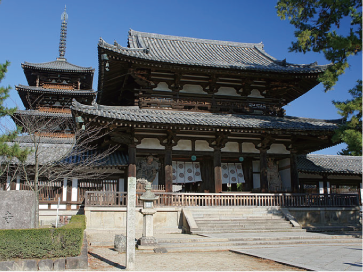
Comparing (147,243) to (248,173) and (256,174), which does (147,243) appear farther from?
(256,174)

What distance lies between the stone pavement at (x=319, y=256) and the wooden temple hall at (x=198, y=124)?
7330 millimetres

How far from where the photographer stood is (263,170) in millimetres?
19000

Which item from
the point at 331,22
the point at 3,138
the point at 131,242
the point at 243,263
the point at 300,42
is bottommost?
the point at 243,263

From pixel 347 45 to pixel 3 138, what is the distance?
13429 millimetres

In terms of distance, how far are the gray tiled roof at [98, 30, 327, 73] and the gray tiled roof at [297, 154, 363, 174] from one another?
22.5ft

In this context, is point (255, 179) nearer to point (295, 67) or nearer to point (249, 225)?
point (249, 225)

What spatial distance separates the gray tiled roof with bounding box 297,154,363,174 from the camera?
22.7 metres

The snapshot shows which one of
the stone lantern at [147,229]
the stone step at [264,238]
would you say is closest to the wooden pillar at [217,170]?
the stone step at [264,238]

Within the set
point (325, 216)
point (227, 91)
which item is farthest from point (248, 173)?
point (227, 91)

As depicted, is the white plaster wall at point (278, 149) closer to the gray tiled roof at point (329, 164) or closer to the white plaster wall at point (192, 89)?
the gray tiled roof at point (329, 164)

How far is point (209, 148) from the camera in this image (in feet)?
62.4

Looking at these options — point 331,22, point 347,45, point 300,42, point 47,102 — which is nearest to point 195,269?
point 347,45

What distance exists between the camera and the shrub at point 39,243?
810 cm

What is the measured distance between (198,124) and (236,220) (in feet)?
16.2
